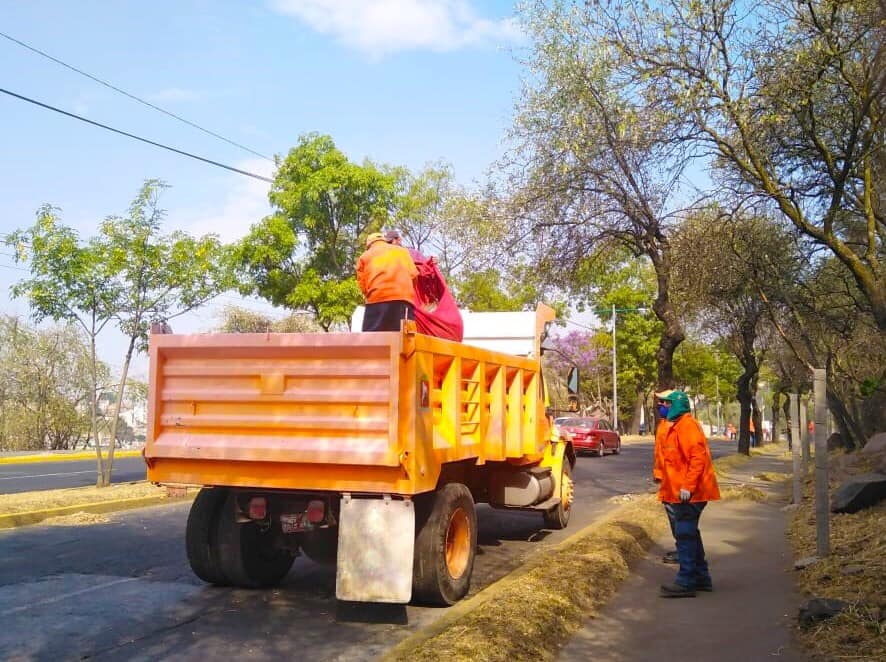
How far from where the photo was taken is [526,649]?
5230mm

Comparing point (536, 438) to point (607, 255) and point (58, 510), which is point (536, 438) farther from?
point (607, 255)

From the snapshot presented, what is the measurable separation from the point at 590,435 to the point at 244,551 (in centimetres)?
2361

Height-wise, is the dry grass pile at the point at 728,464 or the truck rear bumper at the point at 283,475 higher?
the truck rear bumper at the point at 283,475

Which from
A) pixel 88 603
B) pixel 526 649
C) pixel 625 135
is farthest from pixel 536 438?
pixel 625 135

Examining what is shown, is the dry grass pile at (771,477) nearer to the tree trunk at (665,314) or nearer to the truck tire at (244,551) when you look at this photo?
the tree trunk at (665,314)

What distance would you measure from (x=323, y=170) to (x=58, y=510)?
12179 mm

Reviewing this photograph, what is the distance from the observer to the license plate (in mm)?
6414

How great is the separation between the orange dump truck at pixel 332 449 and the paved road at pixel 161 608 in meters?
0.33

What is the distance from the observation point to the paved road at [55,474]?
16.3 m

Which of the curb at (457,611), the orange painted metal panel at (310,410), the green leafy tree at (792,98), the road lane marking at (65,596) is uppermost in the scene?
the green leafy tree at (792,98)

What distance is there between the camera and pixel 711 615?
6301 millimetres

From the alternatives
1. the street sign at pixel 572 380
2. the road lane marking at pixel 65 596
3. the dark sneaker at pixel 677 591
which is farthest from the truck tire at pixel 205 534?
the street sign at pixel 572 380

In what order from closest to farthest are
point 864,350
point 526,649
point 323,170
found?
1. point 526,649
2. point 864,350
3. point 323,170

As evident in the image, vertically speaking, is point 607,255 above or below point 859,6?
below
